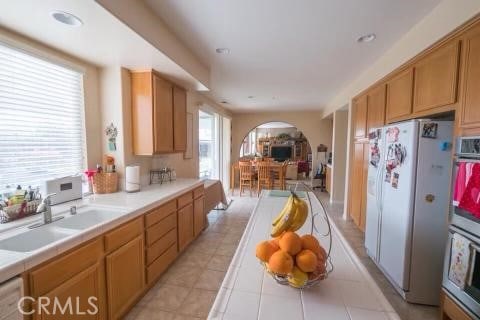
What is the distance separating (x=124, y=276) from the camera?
65.6 inches

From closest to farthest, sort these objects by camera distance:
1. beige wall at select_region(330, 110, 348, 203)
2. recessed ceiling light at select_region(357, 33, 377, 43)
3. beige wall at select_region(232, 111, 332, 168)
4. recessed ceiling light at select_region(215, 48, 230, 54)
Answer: recessed ceiling light at select_region(357, 33, 377, 43), recessed ceiling light at select_region(215, 48, 230, 54), beige wall at select_region(330, 110, 348, 203), beige wall at select_region(232, 111, 332, 168)

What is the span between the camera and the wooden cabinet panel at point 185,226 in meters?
2.54

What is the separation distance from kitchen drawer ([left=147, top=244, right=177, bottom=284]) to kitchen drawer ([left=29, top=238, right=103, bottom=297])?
69 centimetres

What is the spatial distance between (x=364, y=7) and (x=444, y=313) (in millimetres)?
2304

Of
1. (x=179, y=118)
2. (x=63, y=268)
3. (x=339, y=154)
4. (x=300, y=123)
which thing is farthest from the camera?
(x=300, y=123)

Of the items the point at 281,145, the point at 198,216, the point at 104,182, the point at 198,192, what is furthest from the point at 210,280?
the point at 281,145

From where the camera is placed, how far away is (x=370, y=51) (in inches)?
95.3

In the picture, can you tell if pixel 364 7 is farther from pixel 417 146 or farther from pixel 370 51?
pixel 417 146

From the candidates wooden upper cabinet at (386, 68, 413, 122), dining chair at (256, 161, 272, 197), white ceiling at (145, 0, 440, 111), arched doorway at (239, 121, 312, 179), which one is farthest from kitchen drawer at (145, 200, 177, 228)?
arched doorway at (239, 121, 312, 179)

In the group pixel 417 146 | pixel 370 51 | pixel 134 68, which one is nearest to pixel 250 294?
pixel 417 146

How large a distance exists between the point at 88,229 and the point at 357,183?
11.5ft

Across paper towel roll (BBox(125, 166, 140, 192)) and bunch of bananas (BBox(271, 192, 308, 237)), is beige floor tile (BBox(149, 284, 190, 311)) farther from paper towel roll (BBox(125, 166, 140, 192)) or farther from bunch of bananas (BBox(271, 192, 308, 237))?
bunch of bananas (BBox(271, 192, 308, 237))

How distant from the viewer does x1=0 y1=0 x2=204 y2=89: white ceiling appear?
129 cm

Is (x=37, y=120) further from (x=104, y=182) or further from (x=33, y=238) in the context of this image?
(x=33, y=238)
